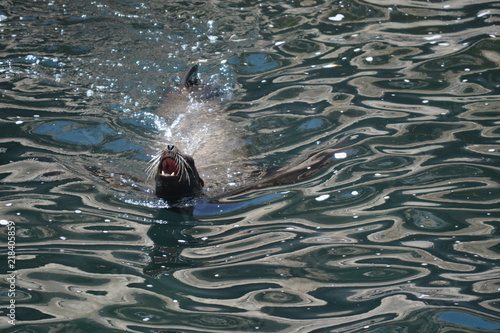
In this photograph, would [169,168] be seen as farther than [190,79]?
No

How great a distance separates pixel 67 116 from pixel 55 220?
2.27 m

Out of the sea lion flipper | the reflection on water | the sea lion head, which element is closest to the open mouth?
the sea lion head

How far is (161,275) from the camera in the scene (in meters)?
4.69

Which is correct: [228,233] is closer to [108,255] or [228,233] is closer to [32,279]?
[108,255]

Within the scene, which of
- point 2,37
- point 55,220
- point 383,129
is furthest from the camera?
point 2,37

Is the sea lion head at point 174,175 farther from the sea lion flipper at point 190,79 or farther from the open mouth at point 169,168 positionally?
the sea lion flipper at point 190,79

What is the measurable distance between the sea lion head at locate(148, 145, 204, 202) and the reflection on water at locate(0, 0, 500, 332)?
17cm

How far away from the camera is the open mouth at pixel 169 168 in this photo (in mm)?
5812

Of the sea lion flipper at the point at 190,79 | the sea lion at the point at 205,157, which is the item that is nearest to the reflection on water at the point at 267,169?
the sea lion at the point at 205,157

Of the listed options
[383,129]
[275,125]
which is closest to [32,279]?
[275,125]

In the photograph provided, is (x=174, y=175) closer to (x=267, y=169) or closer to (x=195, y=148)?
(x=267, y=169)

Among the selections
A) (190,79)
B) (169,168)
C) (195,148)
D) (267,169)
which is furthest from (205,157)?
(190,79)

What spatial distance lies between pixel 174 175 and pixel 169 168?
0.09 metres

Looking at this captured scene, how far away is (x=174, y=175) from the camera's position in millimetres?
5848
